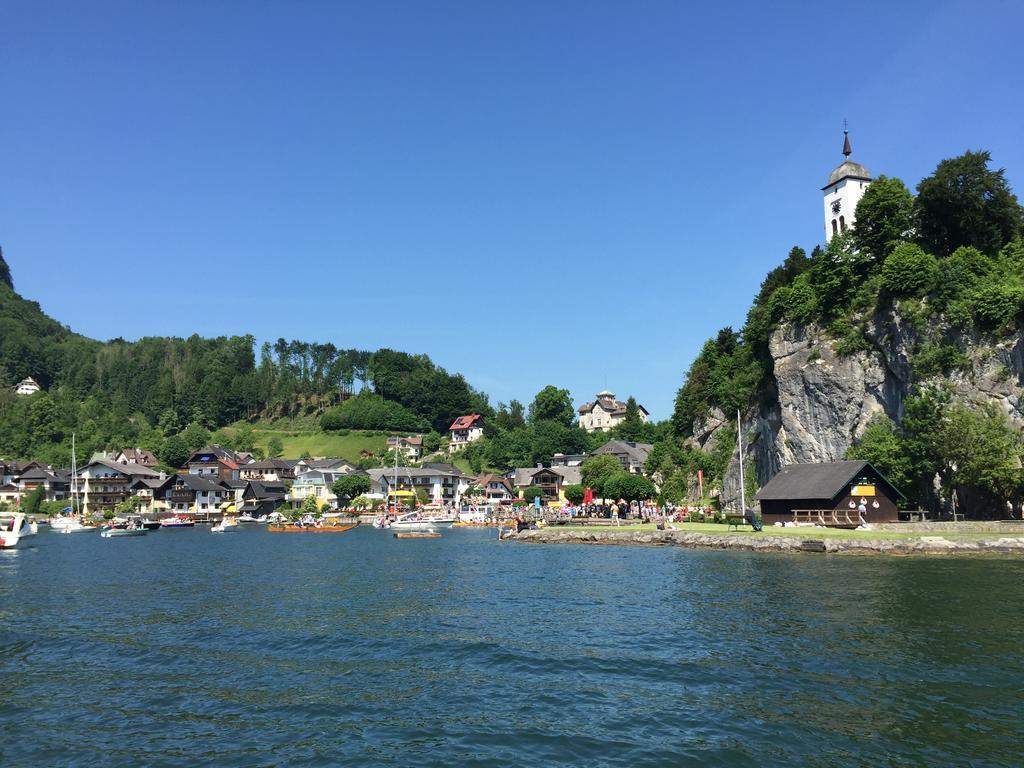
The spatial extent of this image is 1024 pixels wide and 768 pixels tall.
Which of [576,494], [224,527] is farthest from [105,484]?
[576,494]

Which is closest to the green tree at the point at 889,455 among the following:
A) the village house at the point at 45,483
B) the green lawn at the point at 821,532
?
the green lawn at the point at 821,532

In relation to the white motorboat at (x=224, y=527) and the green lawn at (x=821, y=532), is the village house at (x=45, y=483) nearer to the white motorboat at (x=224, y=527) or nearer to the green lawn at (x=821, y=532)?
the white motorboat at (x=224, y=527)

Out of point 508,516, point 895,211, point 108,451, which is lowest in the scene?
point 508,516

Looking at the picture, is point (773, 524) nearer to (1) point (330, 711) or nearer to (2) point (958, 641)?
(2) point (958, 641)

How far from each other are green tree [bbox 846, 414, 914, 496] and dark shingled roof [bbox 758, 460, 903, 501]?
1.55 meters

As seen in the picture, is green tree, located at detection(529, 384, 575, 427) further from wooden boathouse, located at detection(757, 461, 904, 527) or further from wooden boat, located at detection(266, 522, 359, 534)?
wooden boathouse, located at detection(757, 461, 904, 527)

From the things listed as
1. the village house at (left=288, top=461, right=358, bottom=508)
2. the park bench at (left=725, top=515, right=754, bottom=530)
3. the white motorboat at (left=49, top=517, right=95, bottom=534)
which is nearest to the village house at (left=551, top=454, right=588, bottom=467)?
the village house at (left=288, top=461, right=358, bottom=508)

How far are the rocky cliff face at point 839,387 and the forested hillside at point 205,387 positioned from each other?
11073cm

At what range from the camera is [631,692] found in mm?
15828

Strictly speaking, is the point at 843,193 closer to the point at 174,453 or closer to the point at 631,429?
the point at 631,429

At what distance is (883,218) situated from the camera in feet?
199

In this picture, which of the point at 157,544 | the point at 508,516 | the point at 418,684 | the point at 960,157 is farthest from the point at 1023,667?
the point at 508,516

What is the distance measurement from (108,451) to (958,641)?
154052 mm

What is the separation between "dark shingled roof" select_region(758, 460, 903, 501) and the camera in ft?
160
